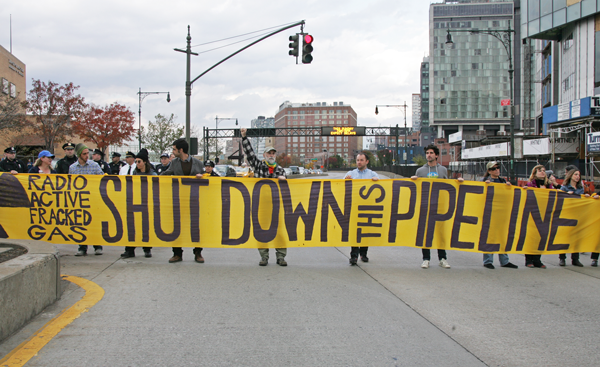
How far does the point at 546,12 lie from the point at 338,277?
4336 centimetres

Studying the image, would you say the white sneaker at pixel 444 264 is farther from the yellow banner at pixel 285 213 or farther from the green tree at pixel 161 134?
the green tree at pixel 161 134

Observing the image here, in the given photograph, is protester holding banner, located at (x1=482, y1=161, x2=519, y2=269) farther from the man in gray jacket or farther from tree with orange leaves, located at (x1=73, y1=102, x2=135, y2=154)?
tree with orange leaves, located at (x1=73, y1=102, x2=135, y2=154)

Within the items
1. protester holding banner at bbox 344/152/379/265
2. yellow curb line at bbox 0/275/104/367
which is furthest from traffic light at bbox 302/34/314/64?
yellow curb line at bbox 0/275/104/367

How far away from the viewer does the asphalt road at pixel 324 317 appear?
3723 millimetres

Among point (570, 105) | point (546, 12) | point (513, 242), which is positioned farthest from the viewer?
point (546, 12)

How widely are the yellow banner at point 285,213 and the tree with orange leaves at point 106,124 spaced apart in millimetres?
32829

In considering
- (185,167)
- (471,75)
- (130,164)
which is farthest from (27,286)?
(471,75)

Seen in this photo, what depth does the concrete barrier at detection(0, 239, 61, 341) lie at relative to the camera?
3.97 meters

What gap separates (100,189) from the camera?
781 cm

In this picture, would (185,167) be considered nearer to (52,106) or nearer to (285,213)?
(285,213)

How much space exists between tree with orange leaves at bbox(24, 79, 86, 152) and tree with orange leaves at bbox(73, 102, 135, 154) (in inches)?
167

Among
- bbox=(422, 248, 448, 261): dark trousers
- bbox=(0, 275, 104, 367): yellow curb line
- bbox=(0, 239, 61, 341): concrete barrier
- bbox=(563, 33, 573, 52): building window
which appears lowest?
bbox=(0, 275, 104, 367): yellow curb line

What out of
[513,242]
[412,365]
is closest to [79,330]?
[412,365]

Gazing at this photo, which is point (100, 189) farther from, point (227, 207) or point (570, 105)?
point (570, 105)
